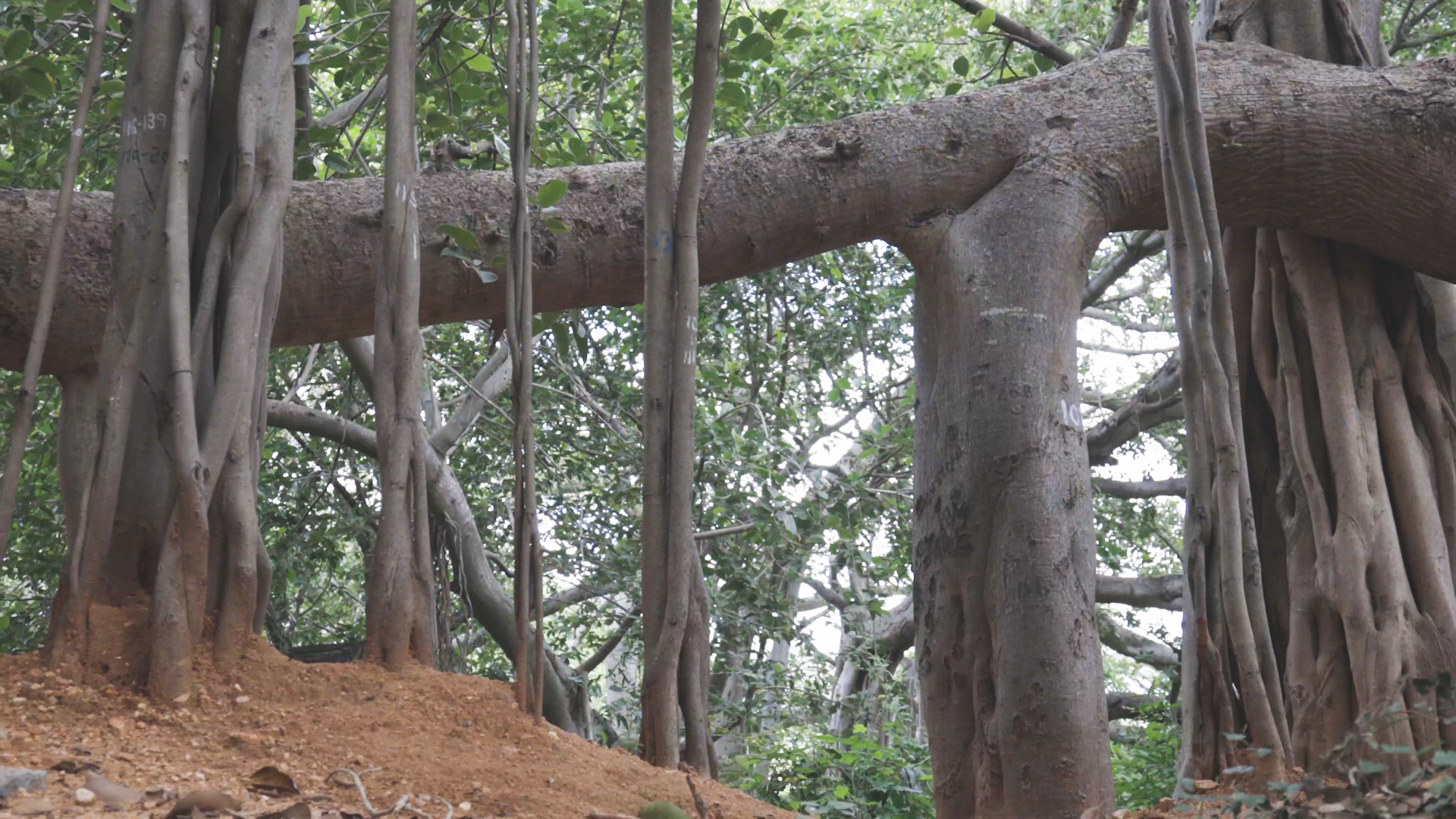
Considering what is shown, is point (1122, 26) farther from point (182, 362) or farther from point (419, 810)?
point (419, 810)

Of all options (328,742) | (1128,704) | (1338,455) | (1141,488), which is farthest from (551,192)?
(1128,704)

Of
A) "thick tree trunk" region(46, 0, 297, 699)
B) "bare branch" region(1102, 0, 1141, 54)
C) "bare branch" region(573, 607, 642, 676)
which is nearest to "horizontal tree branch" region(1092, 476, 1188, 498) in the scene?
"bare branch" region(573, 607, 642, 676)

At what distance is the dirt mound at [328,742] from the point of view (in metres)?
1.52

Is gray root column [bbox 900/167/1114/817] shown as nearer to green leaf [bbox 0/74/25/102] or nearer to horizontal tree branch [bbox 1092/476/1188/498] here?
green leaf [bbox 0/74/25/102]

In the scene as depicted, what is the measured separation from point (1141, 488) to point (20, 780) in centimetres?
752

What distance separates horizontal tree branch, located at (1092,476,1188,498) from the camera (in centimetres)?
785

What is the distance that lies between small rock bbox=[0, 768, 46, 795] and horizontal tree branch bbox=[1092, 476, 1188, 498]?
23.4 feet

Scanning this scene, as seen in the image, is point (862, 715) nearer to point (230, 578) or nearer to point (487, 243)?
point (487, 243)

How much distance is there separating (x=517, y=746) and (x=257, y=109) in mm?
1142

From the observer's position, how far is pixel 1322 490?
11.1 feet

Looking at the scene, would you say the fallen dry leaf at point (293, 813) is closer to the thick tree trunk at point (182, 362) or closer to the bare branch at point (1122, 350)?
the thick tree trunk at point (182, 362)

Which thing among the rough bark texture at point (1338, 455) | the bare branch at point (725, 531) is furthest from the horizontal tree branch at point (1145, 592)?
the rough bark texture at point (1338, 455)

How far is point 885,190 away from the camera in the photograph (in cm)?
295

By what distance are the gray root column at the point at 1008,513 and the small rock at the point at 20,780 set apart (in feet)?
5.63
